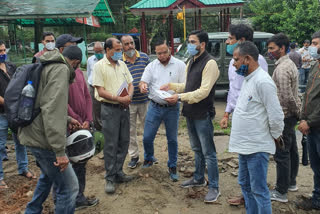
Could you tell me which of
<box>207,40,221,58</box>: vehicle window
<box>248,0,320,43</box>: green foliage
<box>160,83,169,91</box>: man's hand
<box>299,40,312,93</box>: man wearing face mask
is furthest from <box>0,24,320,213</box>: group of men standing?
<box>248,0,320,43</box>: green foliage

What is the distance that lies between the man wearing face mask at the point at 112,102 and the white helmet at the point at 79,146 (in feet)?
3.07

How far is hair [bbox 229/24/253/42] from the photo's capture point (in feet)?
10.8

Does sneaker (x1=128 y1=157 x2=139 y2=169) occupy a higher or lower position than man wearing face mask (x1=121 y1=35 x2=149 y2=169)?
lower

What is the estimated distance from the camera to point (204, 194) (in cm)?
368

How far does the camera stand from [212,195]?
351cm

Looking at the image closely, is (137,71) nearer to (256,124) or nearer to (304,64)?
(256,124)

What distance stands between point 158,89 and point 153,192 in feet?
4.76

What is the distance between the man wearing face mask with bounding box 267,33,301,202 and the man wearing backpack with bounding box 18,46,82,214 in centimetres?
225

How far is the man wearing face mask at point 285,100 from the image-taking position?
10.4ft

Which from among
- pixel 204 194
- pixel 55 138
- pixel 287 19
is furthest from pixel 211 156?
pixel 287 19

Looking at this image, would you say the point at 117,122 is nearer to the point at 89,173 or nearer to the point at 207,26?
the point at 89,173

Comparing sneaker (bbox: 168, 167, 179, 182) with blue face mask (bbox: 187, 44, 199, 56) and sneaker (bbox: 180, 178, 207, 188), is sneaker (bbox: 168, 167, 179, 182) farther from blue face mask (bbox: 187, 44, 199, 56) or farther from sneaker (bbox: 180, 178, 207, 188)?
blue face mask (bbox: 187, 44, 199, 56)

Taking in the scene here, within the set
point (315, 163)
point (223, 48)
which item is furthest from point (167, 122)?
point (223, 48)

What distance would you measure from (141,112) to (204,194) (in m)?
1.69
